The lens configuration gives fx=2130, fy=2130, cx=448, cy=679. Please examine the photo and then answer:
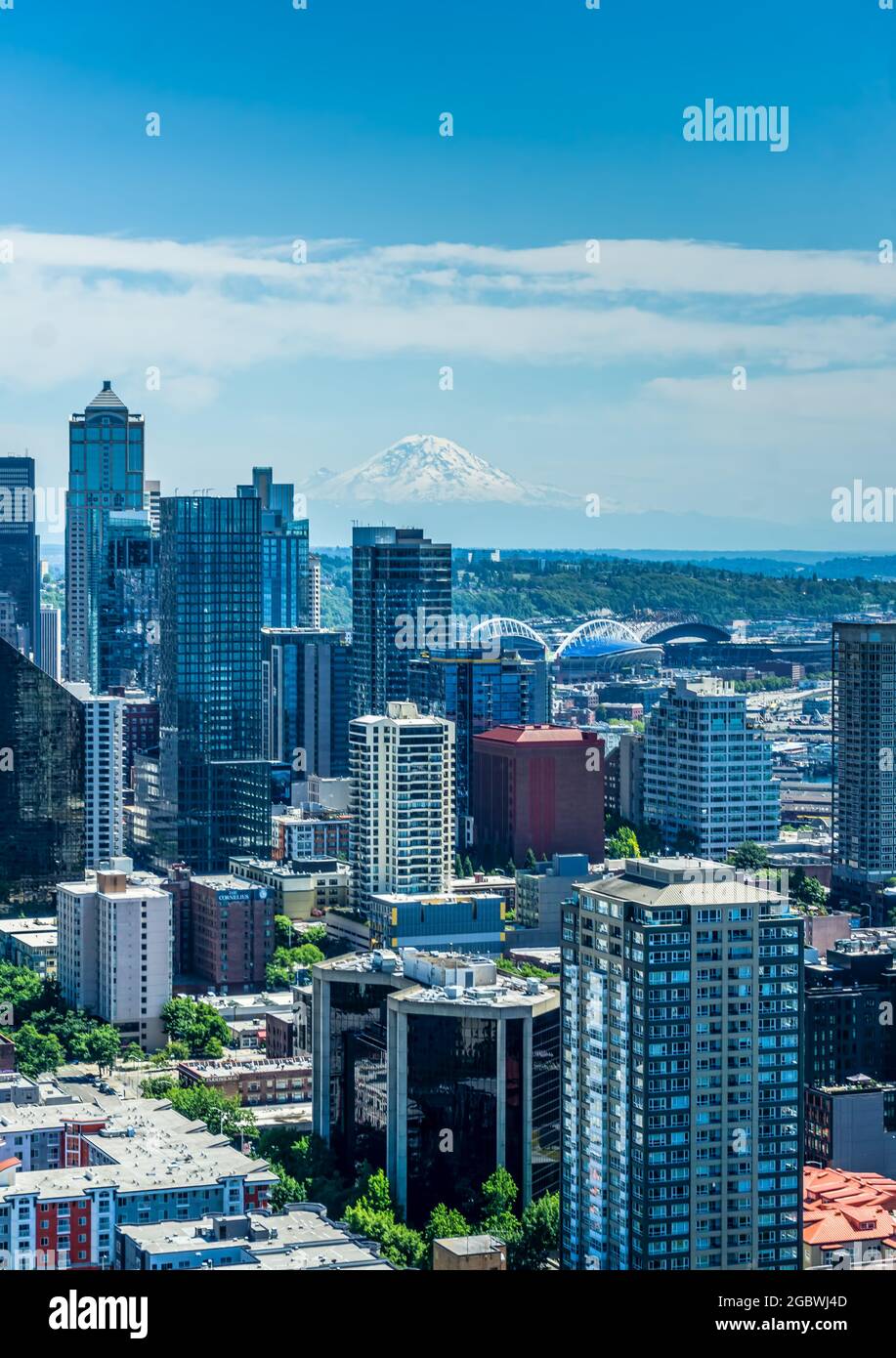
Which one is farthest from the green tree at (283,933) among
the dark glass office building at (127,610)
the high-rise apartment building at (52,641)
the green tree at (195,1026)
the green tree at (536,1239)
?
the high-rise apartment building at (52,641)

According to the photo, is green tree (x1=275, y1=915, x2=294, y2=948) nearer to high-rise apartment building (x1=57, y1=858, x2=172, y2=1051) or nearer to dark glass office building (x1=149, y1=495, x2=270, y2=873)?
high-rise apartment building (x1=57, y1=858, x2=172, y2=1051)

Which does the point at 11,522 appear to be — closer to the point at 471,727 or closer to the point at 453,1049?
the point at 471,727

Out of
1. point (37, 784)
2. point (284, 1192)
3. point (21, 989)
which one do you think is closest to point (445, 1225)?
point (284, 1192)

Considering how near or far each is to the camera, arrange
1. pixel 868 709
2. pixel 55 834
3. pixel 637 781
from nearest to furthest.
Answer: pixel 55 834
pixel 868 709
pixel 637 781

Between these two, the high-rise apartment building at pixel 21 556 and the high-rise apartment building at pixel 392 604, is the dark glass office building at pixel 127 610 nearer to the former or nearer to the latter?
the high-rise apartment building at pixel 21 556

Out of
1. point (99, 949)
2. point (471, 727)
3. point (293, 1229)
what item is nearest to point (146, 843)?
point (471, 727)

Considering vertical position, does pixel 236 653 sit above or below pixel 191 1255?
above
